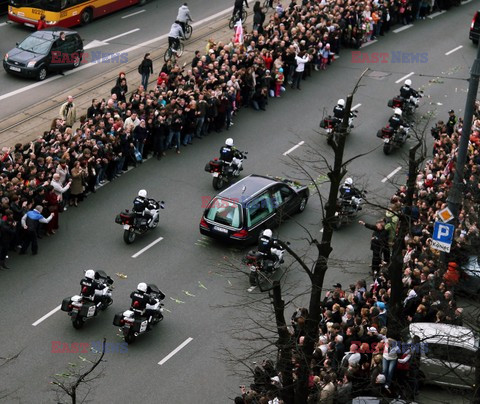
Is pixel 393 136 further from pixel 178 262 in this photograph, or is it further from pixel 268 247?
pixel 178 262

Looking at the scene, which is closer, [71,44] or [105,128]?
[105,128]

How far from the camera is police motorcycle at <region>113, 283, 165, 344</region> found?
27938 mm

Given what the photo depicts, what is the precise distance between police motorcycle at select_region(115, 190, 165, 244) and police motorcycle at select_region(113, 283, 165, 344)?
3.90 metres

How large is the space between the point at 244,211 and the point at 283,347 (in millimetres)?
9968

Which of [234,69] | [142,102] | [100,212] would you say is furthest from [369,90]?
[100,212]

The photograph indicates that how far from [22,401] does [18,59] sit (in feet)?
61.3

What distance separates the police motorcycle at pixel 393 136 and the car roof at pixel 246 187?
235 inches

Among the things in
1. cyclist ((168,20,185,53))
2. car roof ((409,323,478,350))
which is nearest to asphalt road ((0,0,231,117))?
cyclist ((168,20,185,53))

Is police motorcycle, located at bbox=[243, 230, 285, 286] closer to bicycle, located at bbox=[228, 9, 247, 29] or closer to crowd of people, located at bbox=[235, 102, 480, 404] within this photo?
crowd of people, located at bbox=[235, 102, 480, 404]

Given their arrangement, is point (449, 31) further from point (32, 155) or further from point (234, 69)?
point (32, 155)

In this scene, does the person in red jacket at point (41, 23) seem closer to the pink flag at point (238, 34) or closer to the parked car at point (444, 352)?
the pink flag at point (238, 34)

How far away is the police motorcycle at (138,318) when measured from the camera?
27.9 meters

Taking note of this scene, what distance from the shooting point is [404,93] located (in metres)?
41.0

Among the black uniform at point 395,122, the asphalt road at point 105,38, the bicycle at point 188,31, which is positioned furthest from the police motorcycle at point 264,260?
the bicycle at point 188,31
